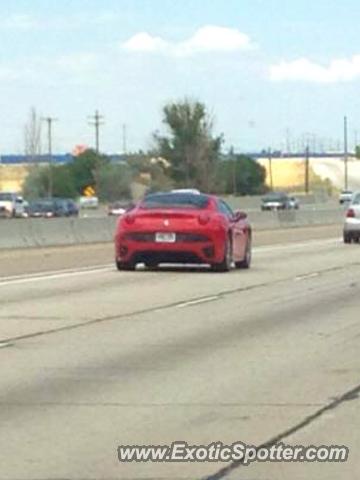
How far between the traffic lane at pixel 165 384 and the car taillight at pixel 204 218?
23.4 feet

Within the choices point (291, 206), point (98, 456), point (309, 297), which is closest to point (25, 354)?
point (98, 456)

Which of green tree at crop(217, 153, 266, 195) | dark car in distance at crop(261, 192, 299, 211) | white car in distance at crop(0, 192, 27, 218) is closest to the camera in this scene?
white car in distance at crop(0, 192, 27, 218)

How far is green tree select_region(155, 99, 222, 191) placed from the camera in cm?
11825

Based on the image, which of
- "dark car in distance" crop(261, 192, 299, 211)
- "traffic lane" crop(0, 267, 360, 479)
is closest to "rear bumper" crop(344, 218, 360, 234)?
"traffic lane" crop(0, 267, 360, 479)

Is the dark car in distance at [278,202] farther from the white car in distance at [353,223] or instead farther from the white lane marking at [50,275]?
the white lane marking at [50,275]

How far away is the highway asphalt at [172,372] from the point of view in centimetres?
1009

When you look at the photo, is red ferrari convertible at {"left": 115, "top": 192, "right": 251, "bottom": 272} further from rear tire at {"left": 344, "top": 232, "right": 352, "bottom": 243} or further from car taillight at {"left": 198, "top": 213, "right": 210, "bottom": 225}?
rear tire at {"left": 344, "top": 232, "right": 352, "bottom": 243}

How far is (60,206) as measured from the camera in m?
76.2

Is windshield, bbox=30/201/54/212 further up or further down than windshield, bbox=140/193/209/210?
further down

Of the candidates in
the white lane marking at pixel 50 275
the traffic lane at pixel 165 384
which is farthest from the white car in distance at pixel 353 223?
the traffic lane at pixel 165 384

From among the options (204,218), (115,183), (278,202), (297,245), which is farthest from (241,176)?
(204,218)

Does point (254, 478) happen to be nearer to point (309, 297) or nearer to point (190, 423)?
point (190, 423)

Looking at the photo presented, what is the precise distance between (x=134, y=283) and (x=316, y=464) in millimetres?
16601

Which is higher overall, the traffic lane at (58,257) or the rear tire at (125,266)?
the rear tire at (125,266)
